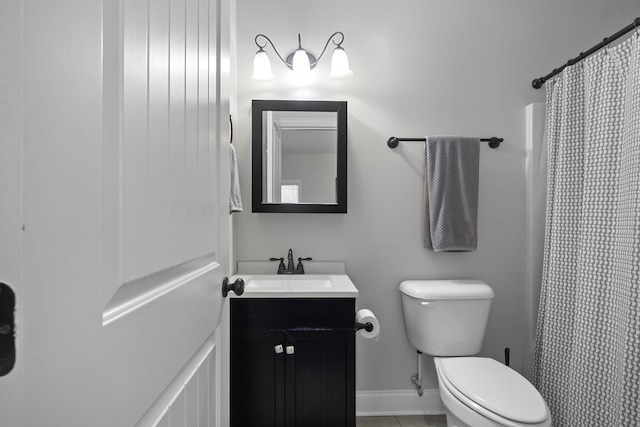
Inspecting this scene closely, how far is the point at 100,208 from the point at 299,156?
139 cm

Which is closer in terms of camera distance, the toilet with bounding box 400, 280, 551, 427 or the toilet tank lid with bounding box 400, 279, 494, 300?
the toilet with bounding box 400, 280, 551, 427

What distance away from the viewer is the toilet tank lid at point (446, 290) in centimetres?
156

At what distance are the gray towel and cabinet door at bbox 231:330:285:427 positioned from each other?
39.2 inches

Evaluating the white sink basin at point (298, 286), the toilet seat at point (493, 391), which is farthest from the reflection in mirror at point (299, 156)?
the toilet seat at point (493, 391)

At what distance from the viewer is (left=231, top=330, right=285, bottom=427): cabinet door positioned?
136 cm

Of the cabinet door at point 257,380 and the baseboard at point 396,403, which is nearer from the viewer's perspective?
the cabinet door at point 257,380

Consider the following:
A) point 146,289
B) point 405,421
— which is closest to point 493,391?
point 405,421

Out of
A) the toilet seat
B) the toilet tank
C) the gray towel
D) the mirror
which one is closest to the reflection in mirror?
the mirror

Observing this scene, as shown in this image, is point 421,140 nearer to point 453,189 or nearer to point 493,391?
point 453,189

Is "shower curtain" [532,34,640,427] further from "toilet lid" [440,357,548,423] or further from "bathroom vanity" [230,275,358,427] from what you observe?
"bathroom vanity" [230,275,358,427]

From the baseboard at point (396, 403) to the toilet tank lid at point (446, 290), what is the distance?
608 millimetres

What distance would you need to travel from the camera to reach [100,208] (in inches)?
15.0

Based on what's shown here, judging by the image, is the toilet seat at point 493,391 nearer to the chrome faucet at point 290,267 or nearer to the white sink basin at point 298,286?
the white sink basin at point 298,286

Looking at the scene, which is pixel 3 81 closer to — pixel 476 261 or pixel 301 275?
pixel 301 275
